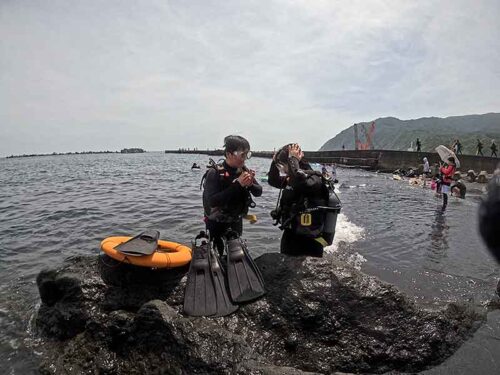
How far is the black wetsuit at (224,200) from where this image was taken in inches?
157

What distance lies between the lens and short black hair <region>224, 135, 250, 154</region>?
403cm

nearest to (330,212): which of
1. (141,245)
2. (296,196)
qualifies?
(296,196)

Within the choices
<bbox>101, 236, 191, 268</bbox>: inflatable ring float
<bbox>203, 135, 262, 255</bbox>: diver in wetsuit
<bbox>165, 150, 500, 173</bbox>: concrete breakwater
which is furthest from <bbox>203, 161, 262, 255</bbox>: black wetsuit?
<bbox>165, 150, 500, 173</bbox>: concrete breakwater

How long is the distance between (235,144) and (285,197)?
94cm

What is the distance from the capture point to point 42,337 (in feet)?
12.8

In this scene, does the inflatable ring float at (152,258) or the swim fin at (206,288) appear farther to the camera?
the inflatable ring float at (152,258)

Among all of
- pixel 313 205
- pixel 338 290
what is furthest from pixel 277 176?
pixel 338 290

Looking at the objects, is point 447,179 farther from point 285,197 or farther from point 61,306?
point 61,306

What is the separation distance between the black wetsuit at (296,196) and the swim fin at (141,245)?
1.64 m

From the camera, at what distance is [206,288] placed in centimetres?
340

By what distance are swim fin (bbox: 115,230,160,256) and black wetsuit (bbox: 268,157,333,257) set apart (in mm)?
1635

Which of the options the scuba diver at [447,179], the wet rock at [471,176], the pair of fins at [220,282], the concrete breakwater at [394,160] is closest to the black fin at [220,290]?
the pair of fins at [220,282]

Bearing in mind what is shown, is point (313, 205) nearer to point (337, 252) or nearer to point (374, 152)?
point (337, 252)

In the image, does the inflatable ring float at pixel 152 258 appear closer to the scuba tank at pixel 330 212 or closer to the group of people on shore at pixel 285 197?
the group of people on shore at pixel 285 197
